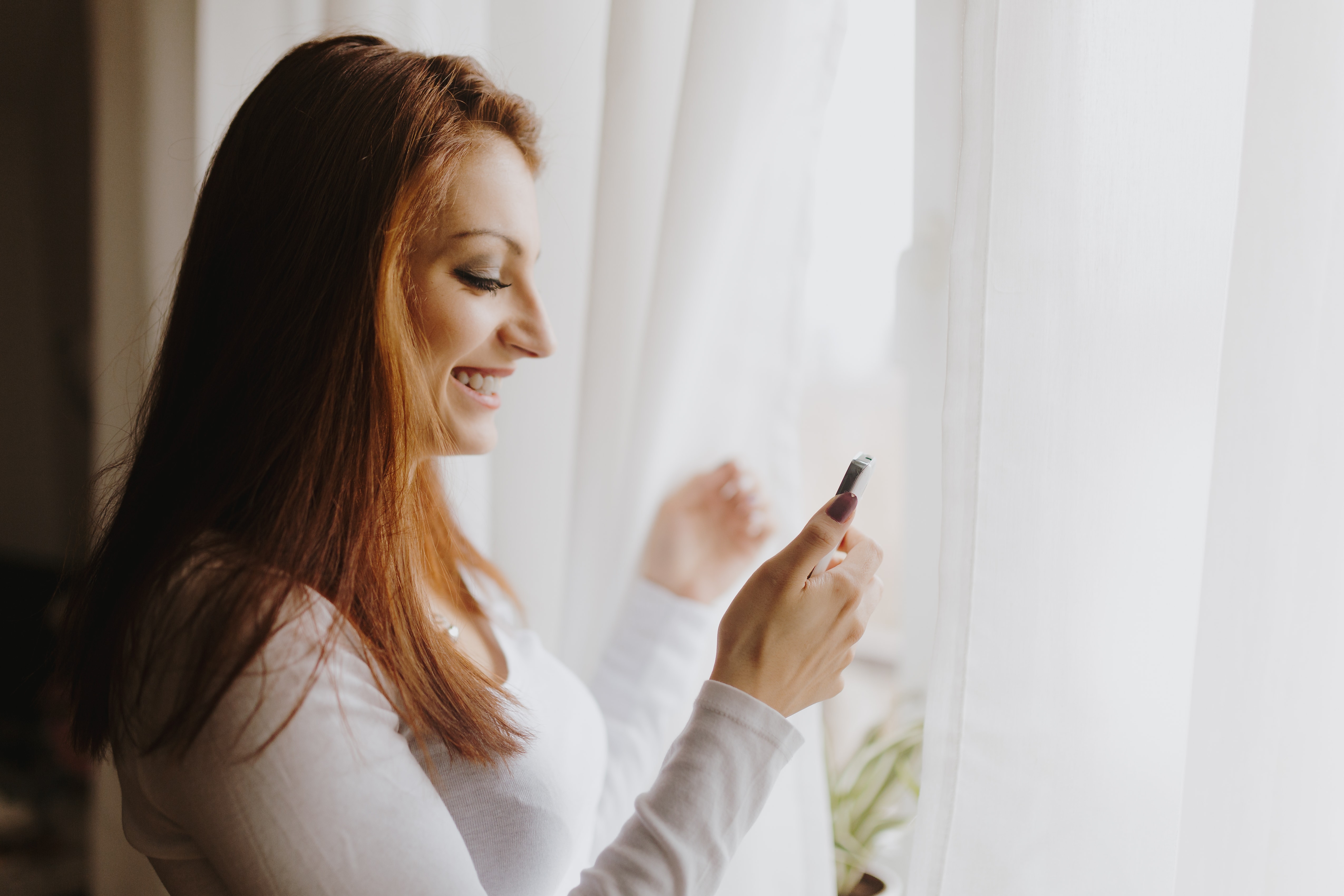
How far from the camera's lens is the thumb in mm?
545

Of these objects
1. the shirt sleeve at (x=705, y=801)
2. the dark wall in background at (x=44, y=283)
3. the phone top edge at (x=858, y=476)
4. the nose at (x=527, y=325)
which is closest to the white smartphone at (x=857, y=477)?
the phone top edge at (x=858, y=476)

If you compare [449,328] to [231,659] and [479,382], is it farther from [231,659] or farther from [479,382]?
[231,659]

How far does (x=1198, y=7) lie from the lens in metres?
0.44

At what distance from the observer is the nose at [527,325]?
679 mm

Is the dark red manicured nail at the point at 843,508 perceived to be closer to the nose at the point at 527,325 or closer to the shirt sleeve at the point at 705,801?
the shirt sleeve at the point at 705,801

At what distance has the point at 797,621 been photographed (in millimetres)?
558

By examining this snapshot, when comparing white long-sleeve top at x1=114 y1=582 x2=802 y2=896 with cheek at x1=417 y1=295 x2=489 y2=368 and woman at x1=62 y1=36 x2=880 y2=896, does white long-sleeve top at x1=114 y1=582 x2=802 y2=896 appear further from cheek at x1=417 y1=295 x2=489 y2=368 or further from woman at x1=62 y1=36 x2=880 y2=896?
cheek at x1=417 y1=295 x2=489 y2=368

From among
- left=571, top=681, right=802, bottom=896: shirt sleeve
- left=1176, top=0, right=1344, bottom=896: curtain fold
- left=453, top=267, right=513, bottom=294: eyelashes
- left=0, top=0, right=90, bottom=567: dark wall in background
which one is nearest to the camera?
left=1176, top=0, right=1344, bottom=896: curtain fold

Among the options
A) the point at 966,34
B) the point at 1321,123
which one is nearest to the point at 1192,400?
the point at 1321,123

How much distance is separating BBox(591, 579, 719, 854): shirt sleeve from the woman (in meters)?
0.15

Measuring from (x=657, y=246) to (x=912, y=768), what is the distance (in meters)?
0.67

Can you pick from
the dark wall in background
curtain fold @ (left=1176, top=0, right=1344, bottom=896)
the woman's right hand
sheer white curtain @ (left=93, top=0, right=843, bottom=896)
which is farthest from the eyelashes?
the dark wall in background

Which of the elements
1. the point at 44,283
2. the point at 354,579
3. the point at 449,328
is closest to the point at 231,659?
the point at 354,579

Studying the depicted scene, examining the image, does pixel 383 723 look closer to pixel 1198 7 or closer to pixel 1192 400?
pixel 1192 400
